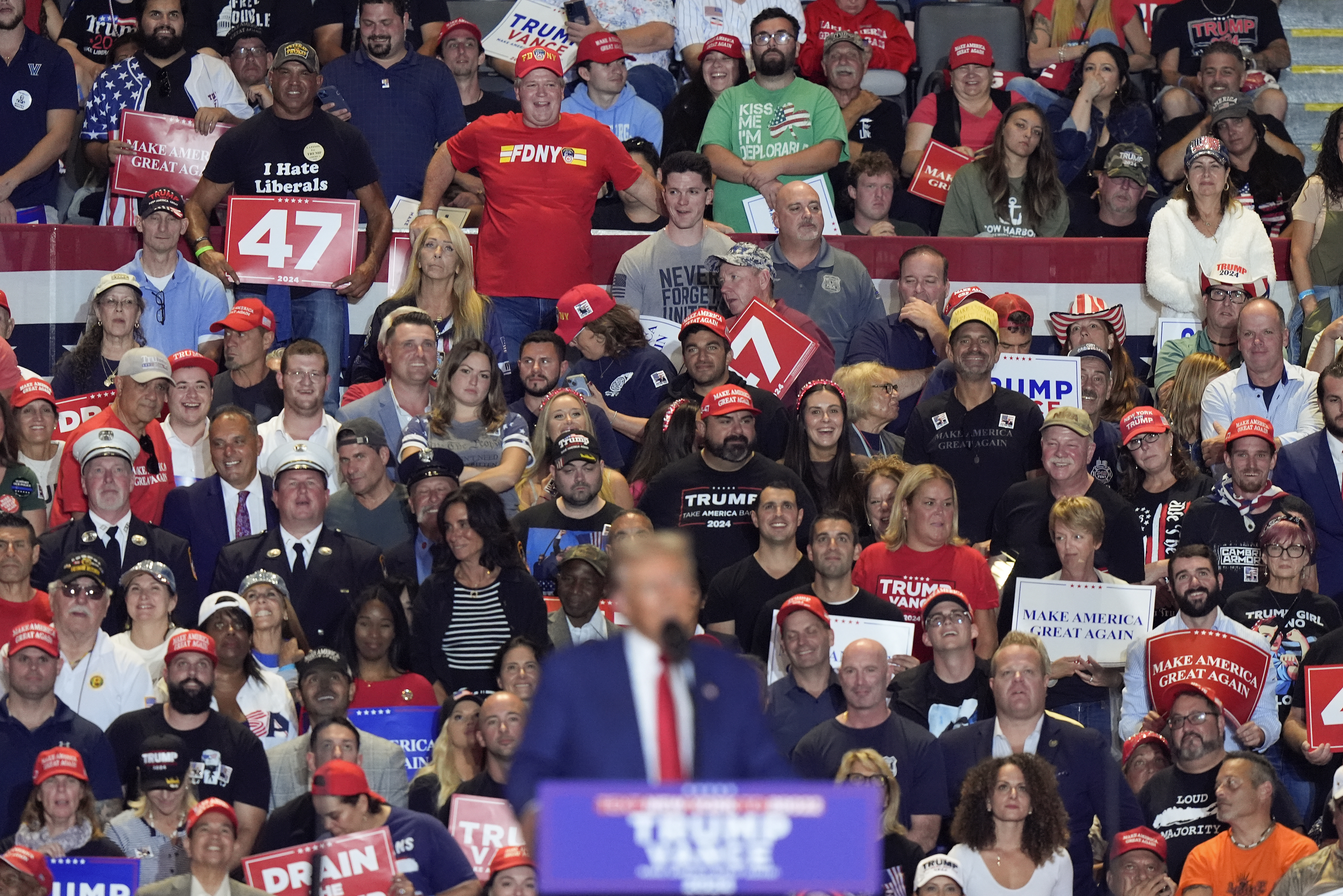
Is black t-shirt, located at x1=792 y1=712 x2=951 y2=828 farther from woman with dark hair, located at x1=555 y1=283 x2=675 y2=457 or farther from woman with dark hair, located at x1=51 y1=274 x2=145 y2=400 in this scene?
woman with dark hair, located at x1=51 y1=274 x2=145 y2=400

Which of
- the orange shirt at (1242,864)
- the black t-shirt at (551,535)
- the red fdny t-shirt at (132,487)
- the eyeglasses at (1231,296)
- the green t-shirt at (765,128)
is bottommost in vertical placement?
the orange shirt at (1242,864)

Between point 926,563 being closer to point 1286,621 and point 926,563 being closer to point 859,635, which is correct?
point 859,635

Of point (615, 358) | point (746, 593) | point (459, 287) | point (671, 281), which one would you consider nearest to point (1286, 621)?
point (746, 593)

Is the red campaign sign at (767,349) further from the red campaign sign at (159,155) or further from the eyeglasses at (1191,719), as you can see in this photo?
the red campaign sign at (159,155)

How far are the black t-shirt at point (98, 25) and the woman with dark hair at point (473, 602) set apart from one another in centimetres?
557

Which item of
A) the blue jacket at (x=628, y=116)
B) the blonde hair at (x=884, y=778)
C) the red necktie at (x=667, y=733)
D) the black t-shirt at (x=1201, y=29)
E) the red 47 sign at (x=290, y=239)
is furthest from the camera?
the black t-shirt at (x=1201, y=29)

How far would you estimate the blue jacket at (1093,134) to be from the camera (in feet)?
42.7

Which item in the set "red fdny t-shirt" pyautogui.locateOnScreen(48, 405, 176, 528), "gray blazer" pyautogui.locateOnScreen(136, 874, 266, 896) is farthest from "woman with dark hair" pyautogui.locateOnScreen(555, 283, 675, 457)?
"gray blazer" pyautogui.locateOnScreen(136, 874, 266, 896)

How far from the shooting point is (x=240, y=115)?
12.6 meters

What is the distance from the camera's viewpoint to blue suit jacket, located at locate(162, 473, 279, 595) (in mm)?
9828

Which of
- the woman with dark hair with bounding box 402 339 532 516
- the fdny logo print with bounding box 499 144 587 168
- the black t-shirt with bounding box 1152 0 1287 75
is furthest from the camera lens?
the black t-shirt with bounding box 1152 0 1287 75

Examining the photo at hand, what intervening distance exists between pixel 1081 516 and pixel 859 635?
122cm

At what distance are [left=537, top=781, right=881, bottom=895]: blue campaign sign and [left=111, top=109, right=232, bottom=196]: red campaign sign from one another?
8.48m

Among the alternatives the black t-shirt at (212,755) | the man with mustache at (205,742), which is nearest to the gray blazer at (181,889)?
the man with mustache at (205,742)
